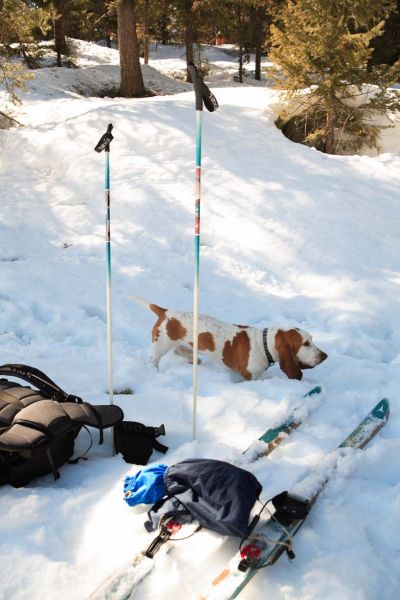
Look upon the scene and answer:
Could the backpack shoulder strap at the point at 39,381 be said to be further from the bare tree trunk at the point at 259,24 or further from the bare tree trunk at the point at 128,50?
A: the bare tree trunk at the point at 259,24

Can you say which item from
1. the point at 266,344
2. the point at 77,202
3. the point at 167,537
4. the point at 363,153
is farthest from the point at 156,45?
the point at 167,537

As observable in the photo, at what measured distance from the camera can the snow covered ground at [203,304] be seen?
9.47ft

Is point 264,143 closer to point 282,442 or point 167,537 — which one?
point 282,442

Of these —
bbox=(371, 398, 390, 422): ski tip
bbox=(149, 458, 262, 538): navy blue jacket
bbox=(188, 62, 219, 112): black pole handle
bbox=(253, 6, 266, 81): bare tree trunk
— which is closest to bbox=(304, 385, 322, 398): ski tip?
bbox=(371, 398, 390, 422): ski tip

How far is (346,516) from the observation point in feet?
10.3

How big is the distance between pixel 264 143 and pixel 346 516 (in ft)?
31.8

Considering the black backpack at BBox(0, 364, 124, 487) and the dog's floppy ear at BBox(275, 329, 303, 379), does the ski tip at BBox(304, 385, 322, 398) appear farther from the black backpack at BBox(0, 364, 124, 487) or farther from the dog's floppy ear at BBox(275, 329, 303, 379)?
the black backpack at BBox(0, 364, 124, 487)

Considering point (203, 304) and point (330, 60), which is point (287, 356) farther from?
point (330, 60)

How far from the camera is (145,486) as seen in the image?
10.6ft

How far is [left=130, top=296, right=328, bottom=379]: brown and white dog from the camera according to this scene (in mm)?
4969

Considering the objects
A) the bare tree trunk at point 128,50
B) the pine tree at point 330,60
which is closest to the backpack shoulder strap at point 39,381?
the pine tree at point 330,60

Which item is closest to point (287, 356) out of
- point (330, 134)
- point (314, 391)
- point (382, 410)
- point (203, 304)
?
point (314, 391)

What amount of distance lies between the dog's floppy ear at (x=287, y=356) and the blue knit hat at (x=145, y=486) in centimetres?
191

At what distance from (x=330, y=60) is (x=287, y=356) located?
852 cm
